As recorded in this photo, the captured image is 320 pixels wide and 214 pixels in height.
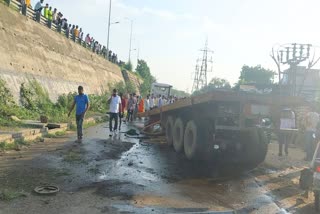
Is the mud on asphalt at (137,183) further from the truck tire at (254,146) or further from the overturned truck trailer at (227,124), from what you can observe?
the overturned truck trailer at (227,124)

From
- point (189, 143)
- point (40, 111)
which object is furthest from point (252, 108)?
point (40, 111)

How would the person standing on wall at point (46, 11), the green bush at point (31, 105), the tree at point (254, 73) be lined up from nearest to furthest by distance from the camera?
the green bush at point (31, 105) → the person standing on wall at point (46, 11) → the tree at point (254, 73)

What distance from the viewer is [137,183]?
6.76 metres

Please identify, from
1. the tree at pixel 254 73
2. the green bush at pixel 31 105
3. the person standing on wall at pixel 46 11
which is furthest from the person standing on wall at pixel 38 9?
the tree at pixel 254 73

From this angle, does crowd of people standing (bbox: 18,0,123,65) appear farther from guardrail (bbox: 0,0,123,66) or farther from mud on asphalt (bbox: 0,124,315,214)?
mud on asphalt (bbox: 0,124,315,214)

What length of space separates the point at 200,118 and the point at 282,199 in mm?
3342

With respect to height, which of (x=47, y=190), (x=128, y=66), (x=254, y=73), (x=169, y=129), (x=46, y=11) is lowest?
(x=47, y=190)

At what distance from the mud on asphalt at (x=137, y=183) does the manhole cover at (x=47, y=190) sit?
0.30 ft

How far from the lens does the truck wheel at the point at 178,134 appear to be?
1079cm

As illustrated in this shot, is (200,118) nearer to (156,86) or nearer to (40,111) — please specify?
(40,111)

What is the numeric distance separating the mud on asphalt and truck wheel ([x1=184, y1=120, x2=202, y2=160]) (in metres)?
0.25

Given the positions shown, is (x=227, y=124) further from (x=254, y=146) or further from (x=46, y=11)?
(x=46, y=11)

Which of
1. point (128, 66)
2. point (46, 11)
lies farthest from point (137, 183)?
point (128, 66)

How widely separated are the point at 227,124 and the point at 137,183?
114 inches
